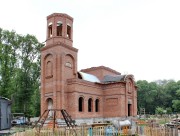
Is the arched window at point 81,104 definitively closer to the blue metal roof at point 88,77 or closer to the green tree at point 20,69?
the blue metal roof at point 88,77

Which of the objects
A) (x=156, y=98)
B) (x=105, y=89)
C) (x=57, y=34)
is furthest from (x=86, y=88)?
(x=156, y=98)

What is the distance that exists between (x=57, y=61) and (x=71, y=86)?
3335mm

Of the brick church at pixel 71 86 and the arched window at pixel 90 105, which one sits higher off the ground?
the brick church at pixel 71 86

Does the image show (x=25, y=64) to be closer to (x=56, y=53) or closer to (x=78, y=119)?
(x=56, y=53)

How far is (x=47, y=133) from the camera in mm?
15711

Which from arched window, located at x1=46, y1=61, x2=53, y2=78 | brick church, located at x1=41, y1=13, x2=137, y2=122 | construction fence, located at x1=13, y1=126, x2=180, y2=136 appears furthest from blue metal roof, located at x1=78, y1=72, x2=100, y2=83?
construction fence, located at x1=13, y1=126, x2=180, y2=136

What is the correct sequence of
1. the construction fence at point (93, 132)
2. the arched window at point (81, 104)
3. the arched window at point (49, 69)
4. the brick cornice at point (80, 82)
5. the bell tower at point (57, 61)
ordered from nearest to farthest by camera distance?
the construction fence at point (93, 132) < the bell tower at point (57, 61) < the brick cornice at point (80, 82) < the arched window at point (49, 69) < the arched window at point (81, 104)

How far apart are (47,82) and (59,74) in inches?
89.1

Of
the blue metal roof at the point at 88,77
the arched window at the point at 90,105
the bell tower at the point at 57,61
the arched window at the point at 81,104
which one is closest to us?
the bell tower at the point at 57,61

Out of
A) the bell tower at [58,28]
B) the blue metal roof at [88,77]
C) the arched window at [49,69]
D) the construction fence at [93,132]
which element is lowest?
the construction fence at [93,132]

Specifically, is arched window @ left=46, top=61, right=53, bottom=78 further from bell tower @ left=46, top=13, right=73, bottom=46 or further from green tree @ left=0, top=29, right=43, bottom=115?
green tree @ left=0, top=29, right=43, bottom=115

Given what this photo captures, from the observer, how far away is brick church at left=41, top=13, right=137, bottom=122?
101ft

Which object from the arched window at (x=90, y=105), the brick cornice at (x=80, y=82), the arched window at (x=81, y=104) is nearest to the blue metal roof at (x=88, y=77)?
the brick cornice at (x=80, y=82)

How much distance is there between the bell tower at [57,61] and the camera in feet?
101
